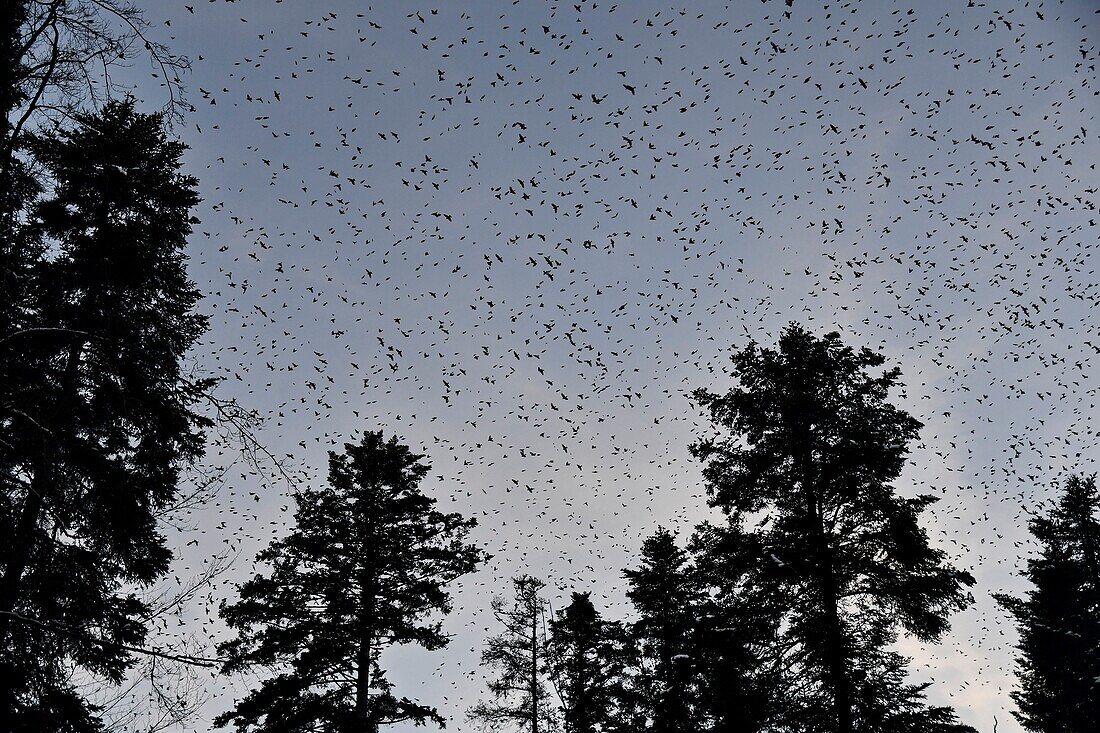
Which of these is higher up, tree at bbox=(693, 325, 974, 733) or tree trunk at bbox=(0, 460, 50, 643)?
tree at bbox=(693, 325, 974, 733)

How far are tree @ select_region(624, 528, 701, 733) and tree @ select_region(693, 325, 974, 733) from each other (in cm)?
604

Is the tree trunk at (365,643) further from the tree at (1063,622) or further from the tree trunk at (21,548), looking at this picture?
the tree at (1063,622)

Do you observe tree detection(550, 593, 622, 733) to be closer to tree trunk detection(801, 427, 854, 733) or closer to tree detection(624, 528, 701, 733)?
tree detection(624, 528, 701, 733)

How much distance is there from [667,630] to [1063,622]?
15992 millimetres

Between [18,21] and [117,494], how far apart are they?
4.16 meters

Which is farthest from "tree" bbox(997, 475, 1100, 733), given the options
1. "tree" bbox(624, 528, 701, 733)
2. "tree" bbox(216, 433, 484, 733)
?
"tree" bbox(216, 433, 484, 733)

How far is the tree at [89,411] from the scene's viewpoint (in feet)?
15.7

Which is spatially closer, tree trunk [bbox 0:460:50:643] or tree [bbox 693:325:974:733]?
tree trunk [bbox 0:460:50:643]

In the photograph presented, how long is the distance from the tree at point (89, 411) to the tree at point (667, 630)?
15062mm

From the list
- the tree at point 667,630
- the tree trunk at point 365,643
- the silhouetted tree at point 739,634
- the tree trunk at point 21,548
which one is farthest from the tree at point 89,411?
the tree at point 667,630

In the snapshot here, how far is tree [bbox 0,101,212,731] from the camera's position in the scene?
4777 millimetres

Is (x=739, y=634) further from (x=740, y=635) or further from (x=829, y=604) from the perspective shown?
(x=829, y=604)

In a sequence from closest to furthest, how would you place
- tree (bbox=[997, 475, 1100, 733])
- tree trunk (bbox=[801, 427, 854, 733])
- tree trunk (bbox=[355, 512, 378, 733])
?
1. tree trunk (bbox=[801, 427, 854, 733])
2. tree trunk (bbox=[355, 512, 378, 733])
3. tree (bbox=[997, 475, 1100, 733])

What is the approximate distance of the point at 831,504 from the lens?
1383 centimetres
